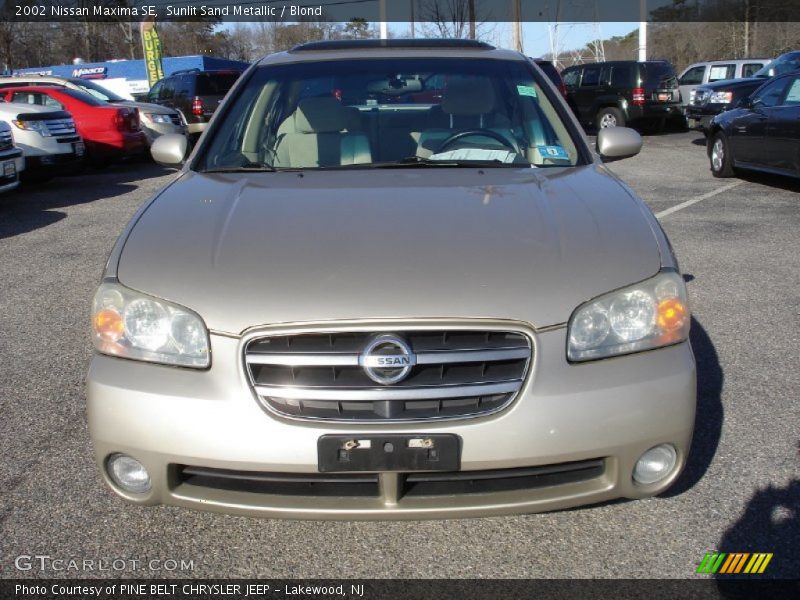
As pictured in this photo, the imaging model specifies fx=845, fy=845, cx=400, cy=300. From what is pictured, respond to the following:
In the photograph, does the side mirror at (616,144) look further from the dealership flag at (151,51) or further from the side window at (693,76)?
the dealership flag at (151,51)

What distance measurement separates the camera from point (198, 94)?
1814cm

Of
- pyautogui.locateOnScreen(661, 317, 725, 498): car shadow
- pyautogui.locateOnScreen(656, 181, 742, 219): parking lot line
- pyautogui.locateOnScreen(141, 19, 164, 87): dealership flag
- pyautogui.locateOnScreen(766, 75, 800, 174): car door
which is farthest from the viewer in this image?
pyautogui.locateOnScreen(141, 19, 164, 87): dealership flag

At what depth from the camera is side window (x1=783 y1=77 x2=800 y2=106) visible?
10.3 metres

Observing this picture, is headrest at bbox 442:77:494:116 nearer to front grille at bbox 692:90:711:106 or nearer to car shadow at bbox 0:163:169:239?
car shadow at bbox 0:163:169:239

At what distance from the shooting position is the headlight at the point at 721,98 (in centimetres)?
1708

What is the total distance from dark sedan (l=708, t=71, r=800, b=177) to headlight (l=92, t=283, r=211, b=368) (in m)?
9.23

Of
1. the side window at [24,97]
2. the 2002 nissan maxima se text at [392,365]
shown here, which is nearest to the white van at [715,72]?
the side window at [24,97]

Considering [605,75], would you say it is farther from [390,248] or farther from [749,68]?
[390,248]

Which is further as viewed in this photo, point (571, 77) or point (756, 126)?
point (571, 77)

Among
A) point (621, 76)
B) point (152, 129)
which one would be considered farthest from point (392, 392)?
point (621, 76)

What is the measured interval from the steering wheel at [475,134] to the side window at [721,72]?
20.9m

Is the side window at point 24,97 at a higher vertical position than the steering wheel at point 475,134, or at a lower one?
higher

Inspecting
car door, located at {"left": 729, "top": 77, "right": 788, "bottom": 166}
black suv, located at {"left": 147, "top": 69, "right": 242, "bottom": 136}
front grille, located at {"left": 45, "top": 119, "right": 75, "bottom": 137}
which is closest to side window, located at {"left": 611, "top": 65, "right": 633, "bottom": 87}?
car door, located at {"left": 729, "top": 77, "right": 788, "bottom": 166}

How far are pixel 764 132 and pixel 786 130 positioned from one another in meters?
0.57
